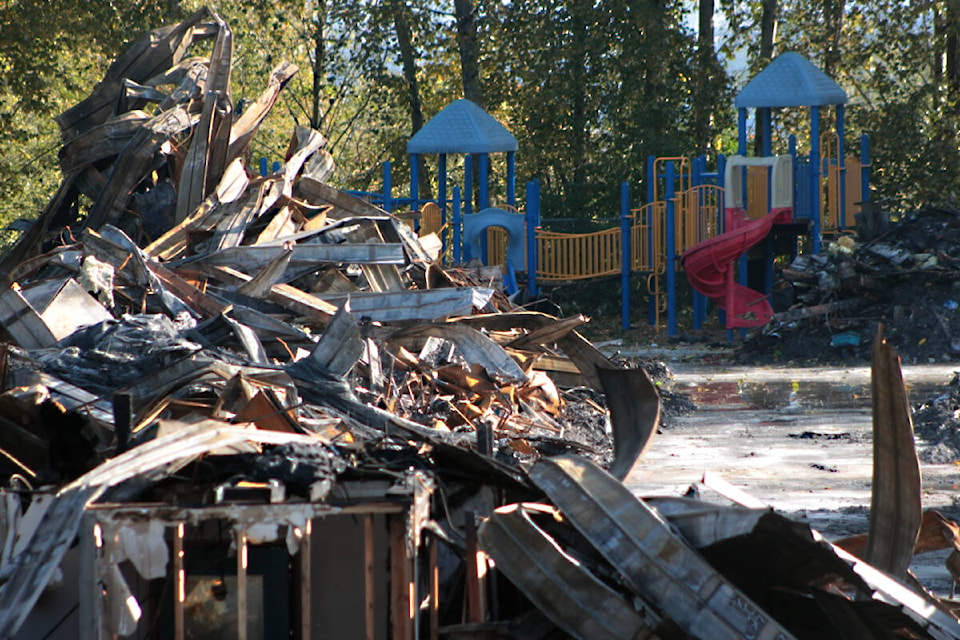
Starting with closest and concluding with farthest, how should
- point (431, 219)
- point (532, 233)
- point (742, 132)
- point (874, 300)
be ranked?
point (874, 300) < point (742, 132) < point (532, 233) < point (431, 219)

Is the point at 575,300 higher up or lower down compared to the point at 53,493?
lower down

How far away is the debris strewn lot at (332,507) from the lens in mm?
4445

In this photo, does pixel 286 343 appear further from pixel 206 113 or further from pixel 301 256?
pixel 206 113

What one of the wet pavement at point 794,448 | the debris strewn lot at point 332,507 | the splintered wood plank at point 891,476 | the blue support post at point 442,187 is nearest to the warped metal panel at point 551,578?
the debris strewn lot at point 332,507

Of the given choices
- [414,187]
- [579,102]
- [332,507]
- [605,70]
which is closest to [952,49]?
[605,70]

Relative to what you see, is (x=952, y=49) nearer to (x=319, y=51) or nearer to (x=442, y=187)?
(x=442, y=187)

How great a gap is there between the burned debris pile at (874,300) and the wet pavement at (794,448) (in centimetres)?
110

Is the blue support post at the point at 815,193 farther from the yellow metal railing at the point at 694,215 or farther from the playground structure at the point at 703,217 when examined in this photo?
the yellow metal railing at the point at 694,215

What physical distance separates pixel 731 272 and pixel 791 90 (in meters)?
3.87

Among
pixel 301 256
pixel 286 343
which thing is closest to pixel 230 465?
pixel 286 343

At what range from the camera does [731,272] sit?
64.0 ft

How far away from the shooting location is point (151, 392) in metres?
7.07

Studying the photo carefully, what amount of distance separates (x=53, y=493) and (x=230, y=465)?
766mm

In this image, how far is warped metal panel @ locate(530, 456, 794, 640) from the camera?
451 cm
